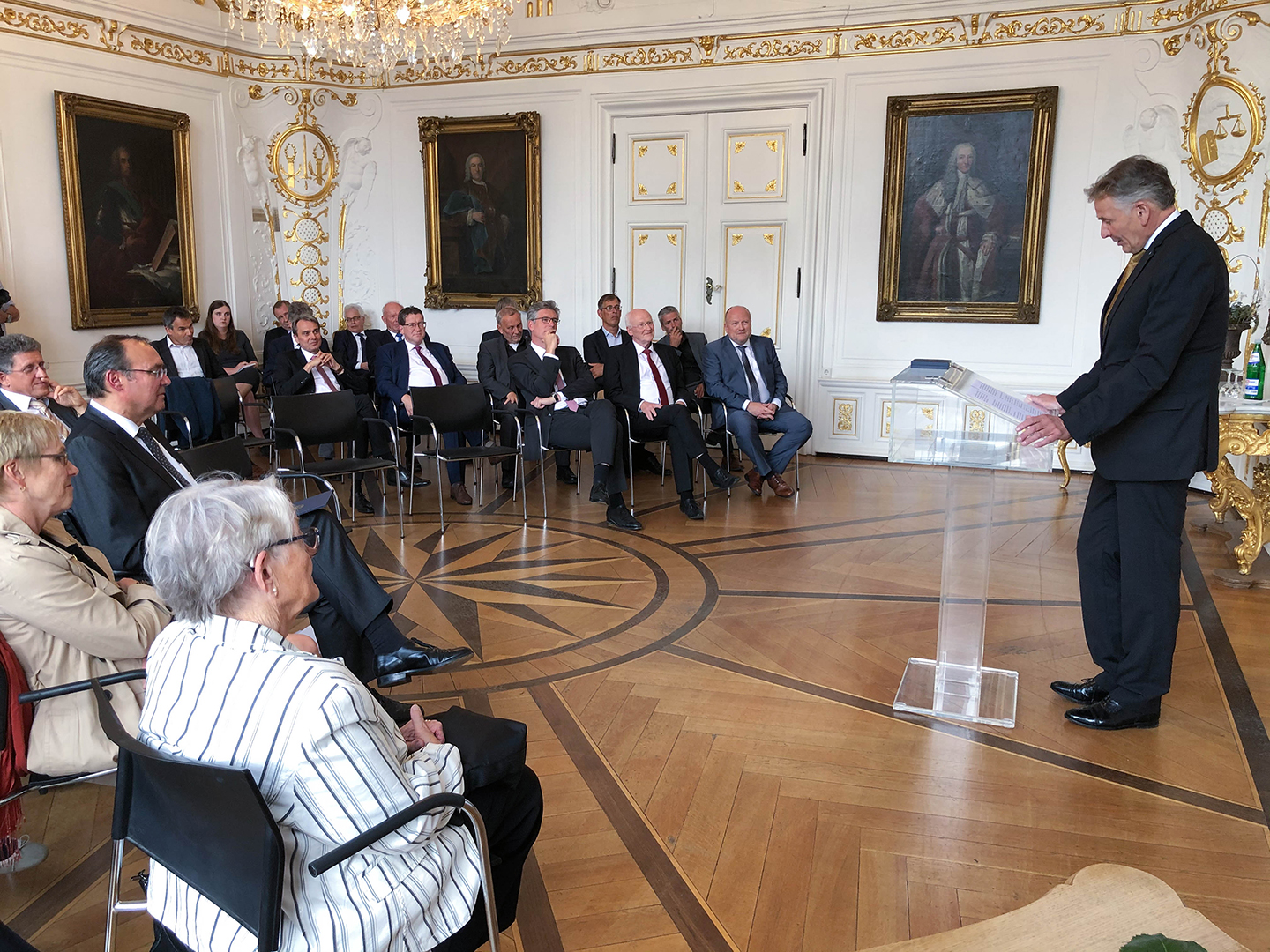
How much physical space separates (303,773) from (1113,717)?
2772mm

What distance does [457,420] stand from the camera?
639 cm

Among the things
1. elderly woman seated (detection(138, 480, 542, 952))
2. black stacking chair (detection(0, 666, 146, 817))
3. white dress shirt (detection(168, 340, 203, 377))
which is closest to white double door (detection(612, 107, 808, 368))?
white dress shirt (detection(168, 340, 203, 377))

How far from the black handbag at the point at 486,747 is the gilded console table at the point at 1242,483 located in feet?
13.5

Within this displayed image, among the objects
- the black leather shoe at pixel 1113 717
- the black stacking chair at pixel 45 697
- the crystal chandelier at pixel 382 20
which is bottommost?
the black leather shoe at pixel 1113 717

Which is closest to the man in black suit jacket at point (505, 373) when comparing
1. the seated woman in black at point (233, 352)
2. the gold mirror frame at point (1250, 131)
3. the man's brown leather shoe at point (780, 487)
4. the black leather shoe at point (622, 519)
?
the black leather shoe at point (622, 519)

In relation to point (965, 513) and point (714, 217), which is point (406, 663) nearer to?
point (965, 513)

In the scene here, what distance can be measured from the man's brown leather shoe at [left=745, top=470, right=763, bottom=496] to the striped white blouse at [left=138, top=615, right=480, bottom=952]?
5253 mm

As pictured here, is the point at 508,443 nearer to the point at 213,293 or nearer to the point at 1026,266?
the point at 213,293

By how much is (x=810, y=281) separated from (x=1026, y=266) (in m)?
1.69

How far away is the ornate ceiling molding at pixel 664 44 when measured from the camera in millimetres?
6977

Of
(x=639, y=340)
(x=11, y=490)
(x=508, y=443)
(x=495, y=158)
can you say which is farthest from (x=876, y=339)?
(x=11, y=490)

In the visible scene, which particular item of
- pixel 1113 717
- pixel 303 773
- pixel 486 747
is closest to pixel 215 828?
pixel 303 773

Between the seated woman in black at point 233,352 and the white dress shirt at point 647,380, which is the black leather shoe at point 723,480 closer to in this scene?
the white dress shirt at point 647,380

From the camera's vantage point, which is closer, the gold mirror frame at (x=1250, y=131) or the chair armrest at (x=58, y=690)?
the chair armrest at (x=58, y=690)
